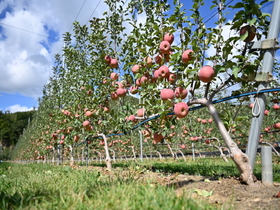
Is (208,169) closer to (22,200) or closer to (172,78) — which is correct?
(172,78)

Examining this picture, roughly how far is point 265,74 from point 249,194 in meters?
1.21

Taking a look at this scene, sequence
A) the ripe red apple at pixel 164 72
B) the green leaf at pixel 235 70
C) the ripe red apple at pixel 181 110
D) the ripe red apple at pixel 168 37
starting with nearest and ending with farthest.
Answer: the green leaf at pixel 235 70 → the ripe red apple at pixel 181 110 → the ripe red apple at pixel 164 72 → the ripe red apple at pixel 168 37

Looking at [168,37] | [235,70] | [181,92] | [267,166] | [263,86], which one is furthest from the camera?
[168,37]

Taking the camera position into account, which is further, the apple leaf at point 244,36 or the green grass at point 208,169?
the green grass at point 208,169

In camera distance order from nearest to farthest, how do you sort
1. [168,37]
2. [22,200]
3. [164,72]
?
[22,200] → [164,72] → [168,37]

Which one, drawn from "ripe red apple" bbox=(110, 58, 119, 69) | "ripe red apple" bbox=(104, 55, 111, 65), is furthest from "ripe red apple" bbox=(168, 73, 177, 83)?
"ripe red apple" bbox=(104, 55, 111, 65)

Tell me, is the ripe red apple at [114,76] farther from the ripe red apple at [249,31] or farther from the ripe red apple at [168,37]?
the ripe red apple at [249,31]

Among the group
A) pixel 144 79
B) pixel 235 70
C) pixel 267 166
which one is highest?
pixel 144 79

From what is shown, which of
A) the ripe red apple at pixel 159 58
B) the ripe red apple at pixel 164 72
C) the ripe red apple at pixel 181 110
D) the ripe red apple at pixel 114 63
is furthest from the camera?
the ripe red apple at pixel 114 63

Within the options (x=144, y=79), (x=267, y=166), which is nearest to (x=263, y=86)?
(x=267, y=166)

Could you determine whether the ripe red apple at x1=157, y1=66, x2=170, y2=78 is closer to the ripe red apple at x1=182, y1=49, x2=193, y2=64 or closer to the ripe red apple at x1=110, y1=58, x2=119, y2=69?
the ripe red apple at x1=182, y1=49, x2=193, y2=64

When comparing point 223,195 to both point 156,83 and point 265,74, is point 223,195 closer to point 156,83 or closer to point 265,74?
point 265,74

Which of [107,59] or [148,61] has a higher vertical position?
[107,59]

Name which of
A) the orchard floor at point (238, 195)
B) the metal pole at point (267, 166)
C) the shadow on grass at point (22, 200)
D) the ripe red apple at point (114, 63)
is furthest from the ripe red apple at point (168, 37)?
the shadow on grass at point (22, 200)
